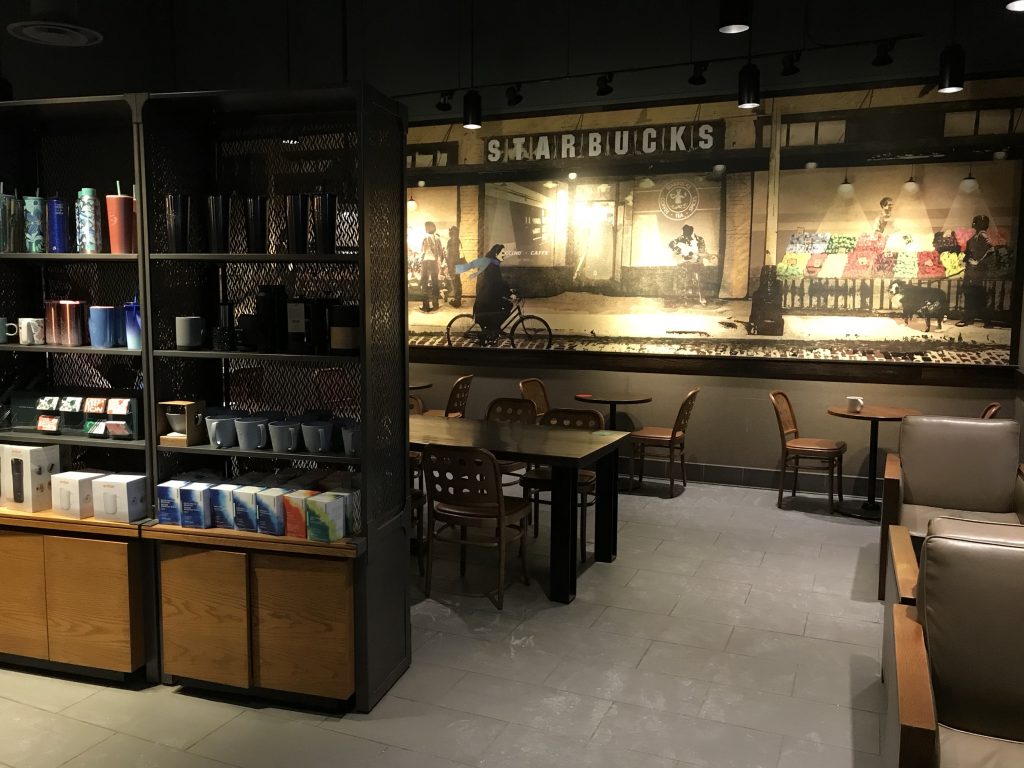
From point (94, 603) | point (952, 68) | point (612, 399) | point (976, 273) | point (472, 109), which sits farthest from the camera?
point (612, 399)

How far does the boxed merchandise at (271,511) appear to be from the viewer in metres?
Result: 3.35

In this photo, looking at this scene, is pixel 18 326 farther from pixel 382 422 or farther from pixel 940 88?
pixel 940 88

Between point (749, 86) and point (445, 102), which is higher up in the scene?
point (445, 102)

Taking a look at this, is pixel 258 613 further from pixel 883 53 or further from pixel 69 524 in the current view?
pixel 883 53

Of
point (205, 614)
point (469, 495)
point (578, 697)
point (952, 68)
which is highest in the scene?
point (952, 68)

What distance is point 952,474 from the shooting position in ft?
15.5

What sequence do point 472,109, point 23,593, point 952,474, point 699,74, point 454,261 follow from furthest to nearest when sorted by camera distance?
point 454,261, point 472,109, point 699,74, point 952,474, point 23,593

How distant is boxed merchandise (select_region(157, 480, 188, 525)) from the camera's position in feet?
11.5

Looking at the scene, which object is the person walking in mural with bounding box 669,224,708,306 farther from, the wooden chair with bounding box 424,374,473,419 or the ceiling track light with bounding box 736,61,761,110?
the wooden chair with bounding box 424,374,473,419

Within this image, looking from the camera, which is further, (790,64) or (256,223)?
(790,64)

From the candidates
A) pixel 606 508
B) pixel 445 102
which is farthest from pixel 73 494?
pixel 445 102

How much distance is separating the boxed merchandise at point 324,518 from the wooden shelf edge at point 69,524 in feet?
2.69

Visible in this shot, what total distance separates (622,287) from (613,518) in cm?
310

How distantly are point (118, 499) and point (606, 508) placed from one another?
291 centimetres
